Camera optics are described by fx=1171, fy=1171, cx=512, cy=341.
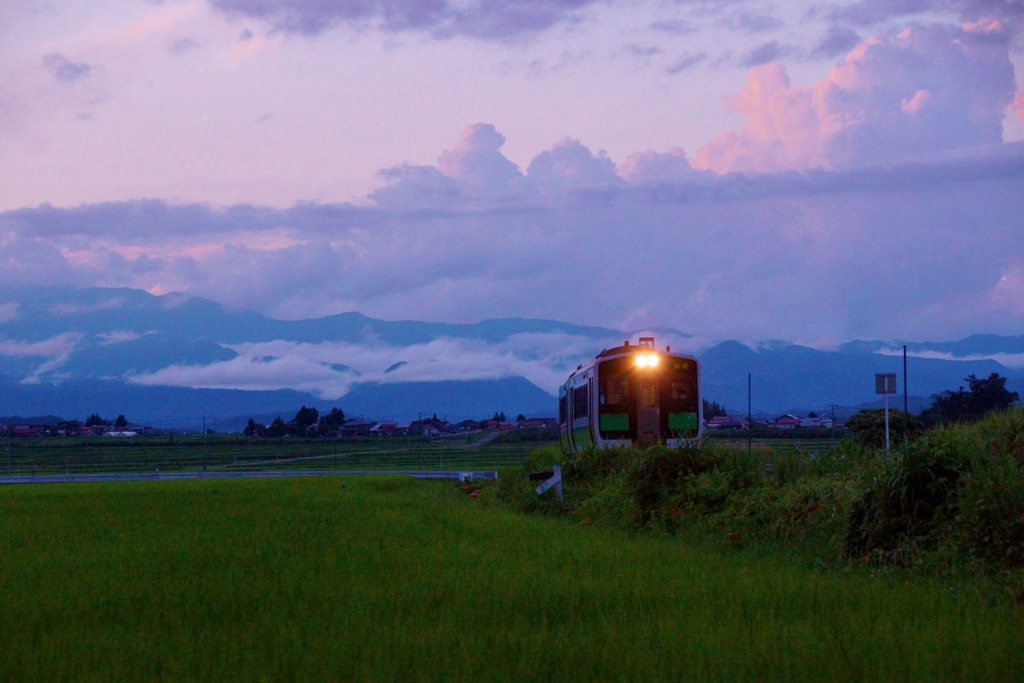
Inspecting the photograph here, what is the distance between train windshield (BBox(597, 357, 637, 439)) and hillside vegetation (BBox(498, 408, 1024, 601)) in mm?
8474

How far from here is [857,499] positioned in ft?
36.3

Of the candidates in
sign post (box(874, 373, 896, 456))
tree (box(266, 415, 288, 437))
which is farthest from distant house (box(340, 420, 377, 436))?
sign post (box(874, 373, 896, 456))

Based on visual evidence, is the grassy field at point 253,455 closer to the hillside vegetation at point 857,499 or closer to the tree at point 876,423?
the tree at point 876,423

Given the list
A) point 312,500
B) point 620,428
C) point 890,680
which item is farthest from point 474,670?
point 620,428

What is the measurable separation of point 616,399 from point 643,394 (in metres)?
0.64

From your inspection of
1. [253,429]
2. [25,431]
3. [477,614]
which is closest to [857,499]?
[477,614]

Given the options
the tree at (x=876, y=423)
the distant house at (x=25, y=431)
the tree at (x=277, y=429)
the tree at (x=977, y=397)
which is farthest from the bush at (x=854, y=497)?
the distant house at (x=25, y=431)

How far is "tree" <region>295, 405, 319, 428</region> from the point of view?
381 feet

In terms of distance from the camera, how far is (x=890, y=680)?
18.4 ft

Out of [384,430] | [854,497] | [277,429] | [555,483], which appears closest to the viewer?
[854,497]

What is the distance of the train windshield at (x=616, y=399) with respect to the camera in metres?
27.4

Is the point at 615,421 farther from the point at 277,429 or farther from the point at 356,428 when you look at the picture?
the point at 356,428

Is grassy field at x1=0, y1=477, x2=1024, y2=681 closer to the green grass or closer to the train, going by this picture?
the train

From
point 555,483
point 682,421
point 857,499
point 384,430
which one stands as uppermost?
point 682,421
